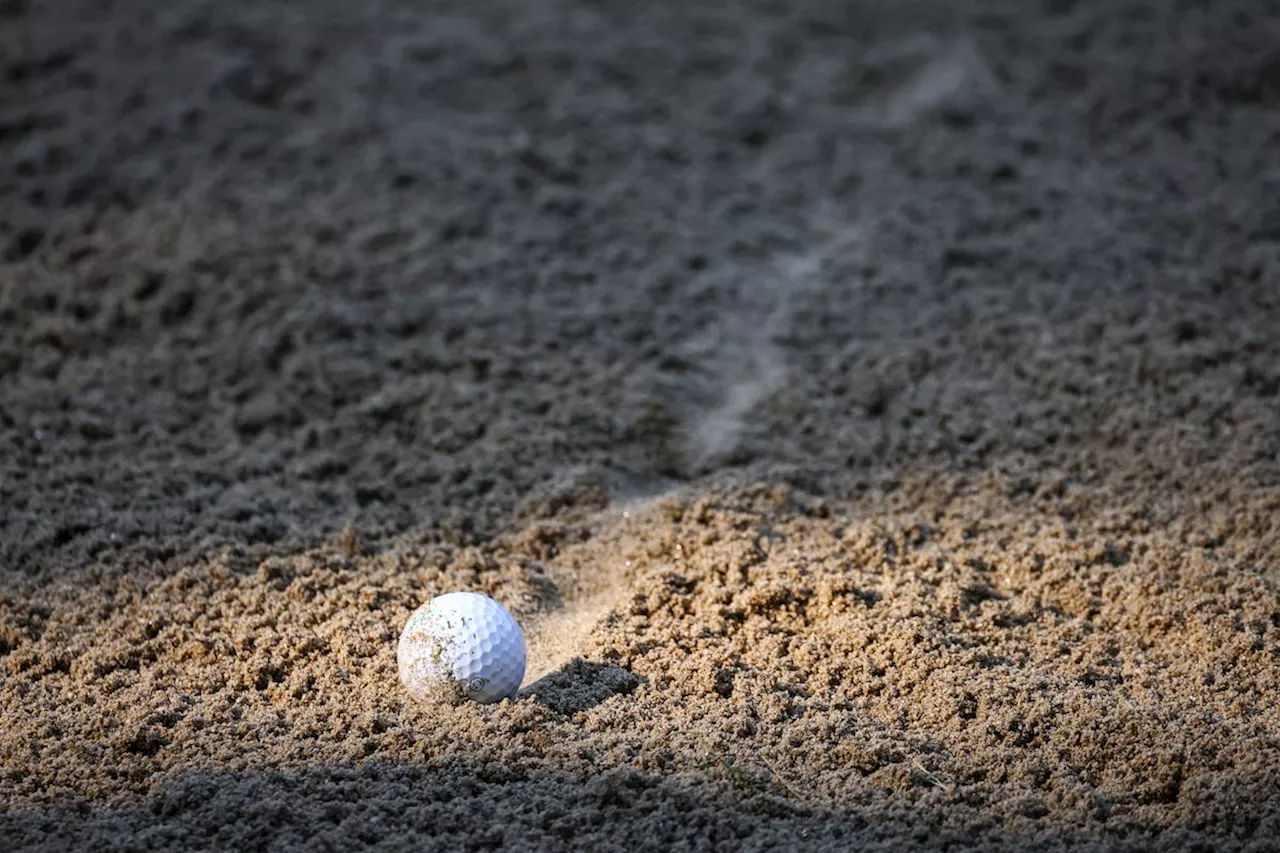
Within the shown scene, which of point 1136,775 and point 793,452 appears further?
point 793,452

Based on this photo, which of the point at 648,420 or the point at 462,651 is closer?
the point at 462,651

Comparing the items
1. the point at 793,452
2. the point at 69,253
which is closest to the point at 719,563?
the point at 793,452

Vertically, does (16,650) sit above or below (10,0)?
below

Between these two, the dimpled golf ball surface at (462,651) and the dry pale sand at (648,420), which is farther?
the dimpled golf ball surface at (462,651)

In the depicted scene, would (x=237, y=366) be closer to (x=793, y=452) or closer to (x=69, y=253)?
(x=69, y=253)

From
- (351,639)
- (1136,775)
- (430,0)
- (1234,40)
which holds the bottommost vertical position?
(1136,775)
